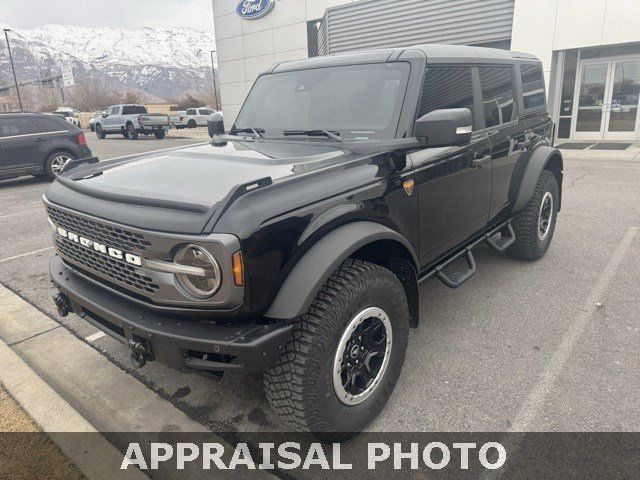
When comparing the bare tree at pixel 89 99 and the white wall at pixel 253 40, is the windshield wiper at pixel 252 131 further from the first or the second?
the bare tree at pixel 89 99

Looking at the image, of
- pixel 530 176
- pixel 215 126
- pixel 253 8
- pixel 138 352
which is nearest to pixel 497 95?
pixel 530 176

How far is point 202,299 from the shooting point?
2086 mm

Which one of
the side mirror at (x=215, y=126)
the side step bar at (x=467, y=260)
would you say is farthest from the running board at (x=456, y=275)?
the side mirror at (x=215, y=126)

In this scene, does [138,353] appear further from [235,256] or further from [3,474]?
[3,474]

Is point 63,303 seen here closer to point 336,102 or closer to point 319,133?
point 319,133

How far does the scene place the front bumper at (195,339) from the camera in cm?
204

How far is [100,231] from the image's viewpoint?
7.92 feet

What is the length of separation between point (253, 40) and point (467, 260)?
72.6 feet

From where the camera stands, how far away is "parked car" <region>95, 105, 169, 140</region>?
27203mm

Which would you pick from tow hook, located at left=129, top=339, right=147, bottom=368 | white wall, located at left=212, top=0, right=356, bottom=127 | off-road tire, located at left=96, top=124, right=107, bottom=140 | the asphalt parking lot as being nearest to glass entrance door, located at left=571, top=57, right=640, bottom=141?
white wall, located at left=212, top=0, right=356, bottom=127

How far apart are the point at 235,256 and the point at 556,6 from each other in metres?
16.5

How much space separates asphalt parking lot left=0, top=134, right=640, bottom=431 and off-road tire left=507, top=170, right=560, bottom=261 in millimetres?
147

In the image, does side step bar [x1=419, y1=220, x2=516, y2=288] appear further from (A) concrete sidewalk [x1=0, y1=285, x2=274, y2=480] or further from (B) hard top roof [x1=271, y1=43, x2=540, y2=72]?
(A) concrete sidewalk [x1=0, y1=285, x2=274, y2=480]

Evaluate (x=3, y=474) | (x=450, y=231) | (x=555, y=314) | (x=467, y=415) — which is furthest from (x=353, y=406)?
(x=555, y=314)
